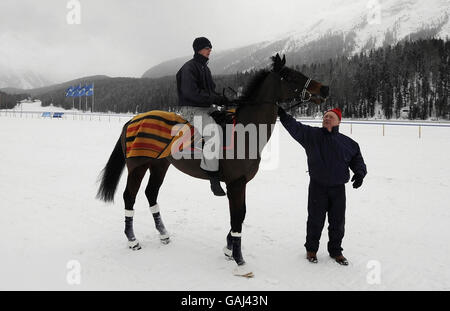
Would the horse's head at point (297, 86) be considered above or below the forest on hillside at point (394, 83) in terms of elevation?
below

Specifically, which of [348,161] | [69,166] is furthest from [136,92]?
[348,161]

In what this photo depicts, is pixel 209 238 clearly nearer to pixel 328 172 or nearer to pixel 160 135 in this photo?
pixel 160 135

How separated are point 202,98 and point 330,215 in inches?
101

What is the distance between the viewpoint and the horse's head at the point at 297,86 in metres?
3.80

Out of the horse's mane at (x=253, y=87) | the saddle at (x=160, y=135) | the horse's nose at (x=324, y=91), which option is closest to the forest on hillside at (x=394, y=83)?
the saddle at (x=160, y=135)

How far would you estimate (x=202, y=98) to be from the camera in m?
3.89

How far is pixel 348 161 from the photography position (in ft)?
13.9

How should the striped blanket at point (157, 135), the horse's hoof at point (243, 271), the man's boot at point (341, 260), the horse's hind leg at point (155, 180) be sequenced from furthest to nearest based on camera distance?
the horse's hind leg at point (155, 180)
the striped blanket at point (157, 135)
the man's boot at point (341, 260)
the horse's hoof at point (243, 271)

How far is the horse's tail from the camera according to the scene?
5.12 meters

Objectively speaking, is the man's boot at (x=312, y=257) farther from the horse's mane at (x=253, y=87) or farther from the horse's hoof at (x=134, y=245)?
the horse's hoof at (x=134, y=245)

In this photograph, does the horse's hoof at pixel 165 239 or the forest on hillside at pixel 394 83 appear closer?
the horse's hoof at pixel 165 239

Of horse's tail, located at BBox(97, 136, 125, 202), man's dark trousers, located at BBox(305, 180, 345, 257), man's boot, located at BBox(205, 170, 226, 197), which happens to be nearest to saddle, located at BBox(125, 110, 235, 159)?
man's boot, located at BBox(205, 170, 226, 197)

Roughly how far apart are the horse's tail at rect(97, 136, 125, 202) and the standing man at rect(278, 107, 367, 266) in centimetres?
302
